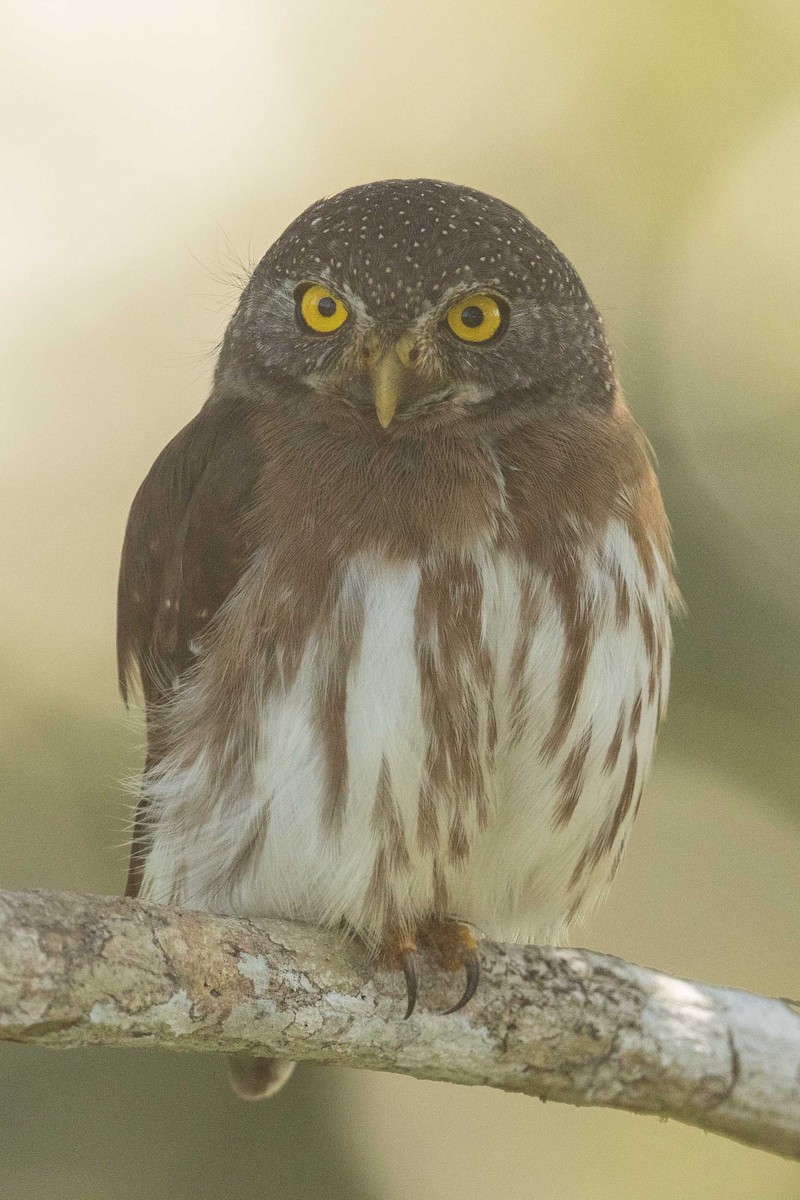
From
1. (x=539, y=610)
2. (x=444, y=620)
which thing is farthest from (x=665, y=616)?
(x=444, y=620)

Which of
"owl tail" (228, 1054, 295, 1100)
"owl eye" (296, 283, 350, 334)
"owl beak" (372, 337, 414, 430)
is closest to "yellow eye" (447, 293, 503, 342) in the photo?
"owl beak" (372, 337, 414, 430)

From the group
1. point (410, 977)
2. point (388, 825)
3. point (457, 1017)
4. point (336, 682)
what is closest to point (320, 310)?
point (336, 682)

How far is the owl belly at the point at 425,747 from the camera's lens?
333 cm

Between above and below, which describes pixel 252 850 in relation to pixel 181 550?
below

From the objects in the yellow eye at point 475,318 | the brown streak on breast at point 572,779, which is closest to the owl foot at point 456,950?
the brown streak on breast at point 572,779

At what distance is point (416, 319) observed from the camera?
3613mm

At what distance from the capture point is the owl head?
3.61 m

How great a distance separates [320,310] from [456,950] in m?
1.69

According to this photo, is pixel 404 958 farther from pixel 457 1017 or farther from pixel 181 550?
pixel 181 550

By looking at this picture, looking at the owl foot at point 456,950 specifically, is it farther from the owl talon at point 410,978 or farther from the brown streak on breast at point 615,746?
the brown streak on breast at point 615,746

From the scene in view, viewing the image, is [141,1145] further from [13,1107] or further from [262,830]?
[262,830]

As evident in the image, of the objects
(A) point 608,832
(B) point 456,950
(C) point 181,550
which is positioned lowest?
(B) point 456,950

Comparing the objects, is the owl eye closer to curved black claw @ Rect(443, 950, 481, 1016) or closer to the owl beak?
the owl beak

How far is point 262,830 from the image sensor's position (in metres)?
3.45
